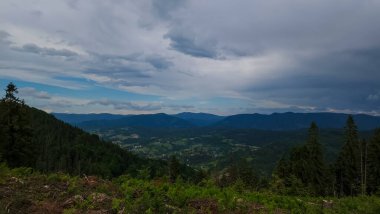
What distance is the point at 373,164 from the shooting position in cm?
5606

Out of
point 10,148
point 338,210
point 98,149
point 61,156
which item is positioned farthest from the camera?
point 98,149

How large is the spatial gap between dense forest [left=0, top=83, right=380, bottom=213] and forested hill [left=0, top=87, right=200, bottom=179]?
10 cm

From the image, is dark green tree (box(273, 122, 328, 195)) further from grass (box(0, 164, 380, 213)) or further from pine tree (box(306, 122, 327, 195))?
grass (box(0, 164, 380, 213))

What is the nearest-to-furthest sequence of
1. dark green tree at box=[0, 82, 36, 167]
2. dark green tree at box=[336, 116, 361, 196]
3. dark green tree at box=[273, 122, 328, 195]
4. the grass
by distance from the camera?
the grass < dark green tree at box=[0, 82, 36, 167] < dark green tree at box=[273, 122, 328, 195] < dark green tree at box=[336, 116, 361, 196]

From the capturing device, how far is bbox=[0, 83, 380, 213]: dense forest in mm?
11883

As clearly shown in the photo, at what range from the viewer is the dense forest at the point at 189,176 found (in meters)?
11.9

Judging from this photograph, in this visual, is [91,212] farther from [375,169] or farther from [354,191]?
[354,191]

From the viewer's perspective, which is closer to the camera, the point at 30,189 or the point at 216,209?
the point at 216,209

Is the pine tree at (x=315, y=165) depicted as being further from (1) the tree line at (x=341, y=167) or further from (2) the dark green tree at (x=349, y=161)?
(2) the dark green tree at (x=349, y=161)

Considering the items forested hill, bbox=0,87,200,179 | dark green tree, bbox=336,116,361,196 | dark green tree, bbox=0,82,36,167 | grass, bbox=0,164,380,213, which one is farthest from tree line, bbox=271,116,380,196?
grass, bbox=0,164,380,213

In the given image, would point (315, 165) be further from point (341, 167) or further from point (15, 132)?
point (15, 132)

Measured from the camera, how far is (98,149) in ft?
520

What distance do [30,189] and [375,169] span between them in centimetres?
5649

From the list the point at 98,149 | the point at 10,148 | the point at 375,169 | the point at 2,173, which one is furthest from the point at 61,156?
the point at 2,173
